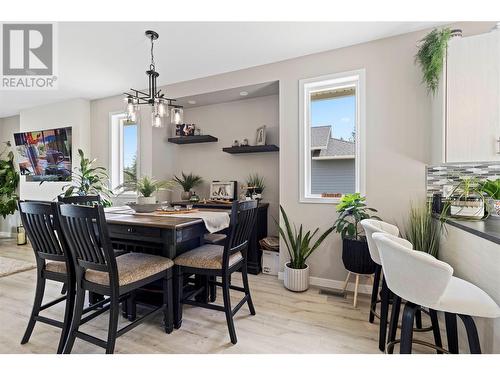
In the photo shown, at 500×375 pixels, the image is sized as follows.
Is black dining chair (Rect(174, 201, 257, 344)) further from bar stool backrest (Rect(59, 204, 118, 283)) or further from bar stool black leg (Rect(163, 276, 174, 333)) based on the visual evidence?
bar stool backrest (Rect(59, 204, 118, 283))

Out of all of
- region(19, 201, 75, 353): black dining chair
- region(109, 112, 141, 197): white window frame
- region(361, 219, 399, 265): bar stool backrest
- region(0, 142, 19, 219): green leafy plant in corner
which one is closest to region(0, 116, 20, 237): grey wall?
region(0, 142, 19, 219): green leafy plant in corner

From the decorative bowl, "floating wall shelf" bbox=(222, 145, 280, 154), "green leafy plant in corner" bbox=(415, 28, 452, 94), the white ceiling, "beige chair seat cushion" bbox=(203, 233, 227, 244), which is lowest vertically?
"beige chair seat cushion" bbox=(203, 233, 227, 244)

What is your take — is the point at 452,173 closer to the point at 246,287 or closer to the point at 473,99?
the point at 473,99

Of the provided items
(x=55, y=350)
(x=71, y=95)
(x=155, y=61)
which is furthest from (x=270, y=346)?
(x=71, y=95)

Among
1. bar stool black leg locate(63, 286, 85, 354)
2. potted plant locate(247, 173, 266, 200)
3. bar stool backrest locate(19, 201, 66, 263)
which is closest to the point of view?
bar stool black leg locate(63, 286, 85, 354)

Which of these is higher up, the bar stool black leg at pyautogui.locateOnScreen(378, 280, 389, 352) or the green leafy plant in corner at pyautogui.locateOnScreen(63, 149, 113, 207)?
the green leafy plant in corner at pyautogui.locateOnScreen(63, 149, 113, 207)

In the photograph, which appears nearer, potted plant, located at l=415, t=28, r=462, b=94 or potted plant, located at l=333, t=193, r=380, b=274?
potted plant, located at l=415, t=28, r=462, b=94

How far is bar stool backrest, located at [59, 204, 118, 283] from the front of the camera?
138 centimetres

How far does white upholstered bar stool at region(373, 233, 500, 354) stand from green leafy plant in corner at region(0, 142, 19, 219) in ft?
21.6

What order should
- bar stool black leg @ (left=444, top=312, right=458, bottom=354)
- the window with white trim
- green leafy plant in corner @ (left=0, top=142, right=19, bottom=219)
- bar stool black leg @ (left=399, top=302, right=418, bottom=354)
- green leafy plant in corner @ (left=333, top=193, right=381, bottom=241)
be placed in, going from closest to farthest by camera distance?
bar stool black leg @ (left=399, top=302, right=418, bottom=354) → bar stool black leg @ (left=444, top=312, right=458, bottom=354) → green leafy plant in corner @ (left=333, top=193, right=381, bottom=241) → the window with white trim → green leafy plant in corner @ (left=0, top=142, right=19, bottom=219)

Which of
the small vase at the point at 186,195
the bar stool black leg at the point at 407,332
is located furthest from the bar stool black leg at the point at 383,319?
the small vase at the point at 186,195

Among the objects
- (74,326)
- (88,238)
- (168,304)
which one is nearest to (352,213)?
(168,304)

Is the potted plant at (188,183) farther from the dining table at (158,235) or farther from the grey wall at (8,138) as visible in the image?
the grey wall at (8,138)
